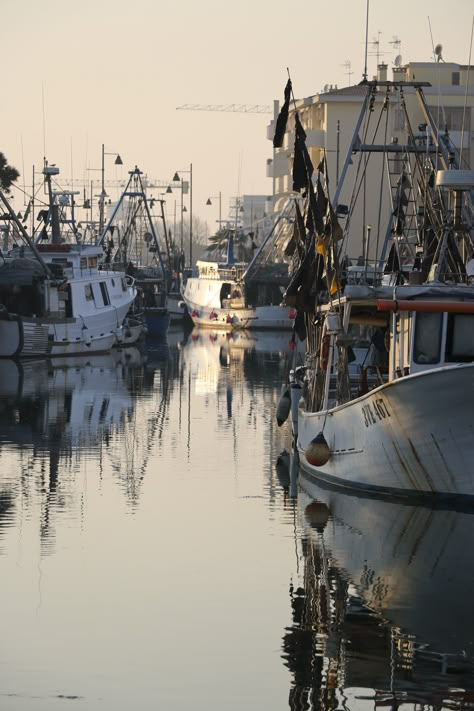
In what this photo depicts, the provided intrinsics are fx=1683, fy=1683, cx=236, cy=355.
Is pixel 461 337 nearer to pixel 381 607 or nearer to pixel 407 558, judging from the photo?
pixel 407 558

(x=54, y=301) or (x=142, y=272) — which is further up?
(x=54, y=301)

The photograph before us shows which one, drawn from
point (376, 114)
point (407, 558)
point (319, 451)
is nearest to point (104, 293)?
point (319, 451)

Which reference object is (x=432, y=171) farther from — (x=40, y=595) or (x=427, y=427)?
(x=40, y=595)

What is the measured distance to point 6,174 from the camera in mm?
66750

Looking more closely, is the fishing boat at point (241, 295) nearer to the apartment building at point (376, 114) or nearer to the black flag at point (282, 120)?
the apartment building at point (376, 114)

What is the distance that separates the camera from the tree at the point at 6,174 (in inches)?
2618

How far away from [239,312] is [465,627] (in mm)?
79325

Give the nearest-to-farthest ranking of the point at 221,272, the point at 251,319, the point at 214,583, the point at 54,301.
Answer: the point at 214,583
the point at 54,301
the point at 251,319
the point at 221,272

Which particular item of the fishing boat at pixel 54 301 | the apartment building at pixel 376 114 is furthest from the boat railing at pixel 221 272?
the fishing boat at pixel 54 301

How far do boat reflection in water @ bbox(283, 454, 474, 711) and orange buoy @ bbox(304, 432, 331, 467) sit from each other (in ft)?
3.69

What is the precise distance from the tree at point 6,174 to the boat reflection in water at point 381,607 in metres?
43.0

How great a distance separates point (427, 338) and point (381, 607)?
7408 millimetres

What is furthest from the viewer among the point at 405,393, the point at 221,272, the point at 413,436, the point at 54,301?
the point at 221,272

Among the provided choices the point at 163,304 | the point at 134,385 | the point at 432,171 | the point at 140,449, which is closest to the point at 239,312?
the point at 163,304
